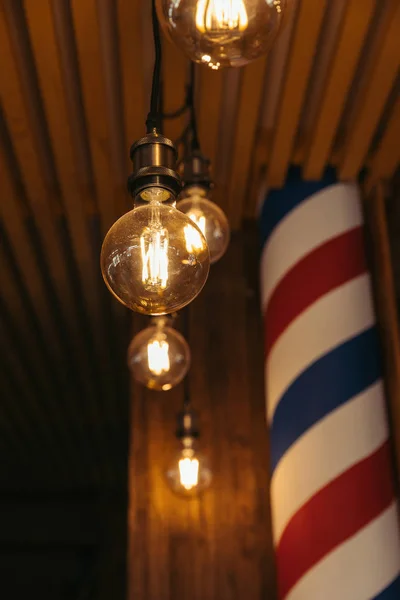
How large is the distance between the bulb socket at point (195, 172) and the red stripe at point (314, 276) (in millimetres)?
1188

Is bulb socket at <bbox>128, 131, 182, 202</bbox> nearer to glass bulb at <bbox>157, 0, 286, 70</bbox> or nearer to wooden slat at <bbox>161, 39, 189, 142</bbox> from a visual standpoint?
glass bulb at <bbox>157, 0, 286, 70</bbox>

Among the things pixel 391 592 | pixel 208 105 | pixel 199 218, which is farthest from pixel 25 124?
pixel 391 592

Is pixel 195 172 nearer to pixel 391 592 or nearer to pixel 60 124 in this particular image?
pixel 60 124

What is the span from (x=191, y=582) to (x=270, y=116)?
2172 mm

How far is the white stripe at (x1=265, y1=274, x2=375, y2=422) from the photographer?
2.98 meters

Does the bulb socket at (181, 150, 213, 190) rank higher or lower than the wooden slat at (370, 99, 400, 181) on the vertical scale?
lower

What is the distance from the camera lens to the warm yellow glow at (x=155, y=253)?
4.11 ft

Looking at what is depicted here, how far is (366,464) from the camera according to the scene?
2.76m

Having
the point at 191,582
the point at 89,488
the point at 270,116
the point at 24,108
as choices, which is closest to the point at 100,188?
the point at 24,108

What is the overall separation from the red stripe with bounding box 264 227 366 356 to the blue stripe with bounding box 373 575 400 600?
1.13 metres

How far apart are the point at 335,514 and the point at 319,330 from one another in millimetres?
785

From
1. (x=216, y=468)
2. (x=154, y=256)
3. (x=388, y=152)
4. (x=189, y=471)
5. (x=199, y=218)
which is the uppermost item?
(x=388, y=152)

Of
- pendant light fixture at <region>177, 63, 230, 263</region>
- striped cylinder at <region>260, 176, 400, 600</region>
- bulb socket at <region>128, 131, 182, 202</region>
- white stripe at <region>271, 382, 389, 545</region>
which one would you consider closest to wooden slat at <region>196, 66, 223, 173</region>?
striped cylinder at <region>260, 176, 400, 600</region>

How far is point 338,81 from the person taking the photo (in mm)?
2779
